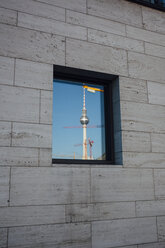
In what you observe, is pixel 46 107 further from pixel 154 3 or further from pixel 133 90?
pixel 154 3

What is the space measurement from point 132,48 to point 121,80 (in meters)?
0.70

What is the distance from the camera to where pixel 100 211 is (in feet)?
12.6

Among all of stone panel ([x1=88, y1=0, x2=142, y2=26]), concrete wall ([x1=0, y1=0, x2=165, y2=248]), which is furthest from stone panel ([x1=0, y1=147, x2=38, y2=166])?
stone panel ([x1=88, y1=0, x2=142, y2=26])

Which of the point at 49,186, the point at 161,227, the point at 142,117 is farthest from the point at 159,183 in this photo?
the point at 49,186

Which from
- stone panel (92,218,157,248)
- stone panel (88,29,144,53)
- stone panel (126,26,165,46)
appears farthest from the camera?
stone panel (126,26,165,46)

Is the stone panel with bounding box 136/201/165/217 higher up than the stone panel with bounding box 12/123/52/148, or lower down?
lower down

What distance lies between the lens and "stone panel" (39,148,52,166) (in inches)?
144

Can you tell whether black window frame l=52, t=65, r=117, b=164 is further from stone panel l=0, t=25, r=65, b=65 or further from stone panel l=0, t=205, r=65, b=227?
stone panel l=0, t=205, r=65, b=227

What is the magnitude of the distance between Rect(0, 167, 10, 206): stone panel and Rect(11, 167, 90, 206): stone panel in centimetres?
8

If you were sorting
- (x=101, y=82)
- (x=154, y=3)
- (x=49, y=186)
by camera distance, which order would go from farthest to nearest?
(x=154, y=3) < (x=101, y=82) < (x=49, y=186)

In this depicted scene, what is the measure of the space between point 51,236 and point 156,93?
9.85ft

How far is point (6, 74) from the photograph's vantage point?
3.69m

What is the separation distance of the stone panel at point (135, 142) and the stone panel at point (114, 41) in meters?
1.57

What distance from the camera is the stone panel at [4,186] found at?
335 cm
